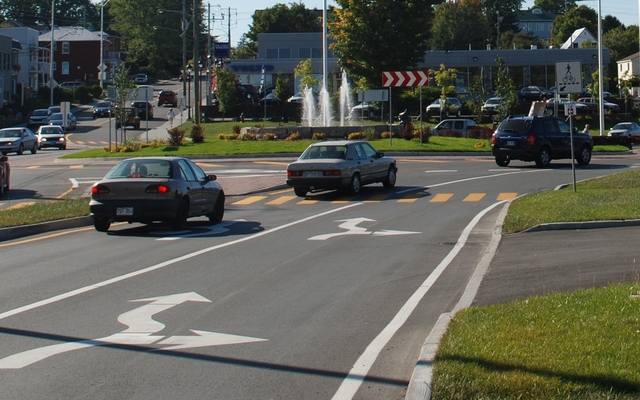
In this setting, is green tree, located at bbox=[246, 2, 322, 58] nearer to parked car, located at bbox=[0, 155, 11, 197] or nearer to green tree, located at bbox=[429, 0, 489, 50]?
green tree, located at bbox=[429, 0, 489, 50]

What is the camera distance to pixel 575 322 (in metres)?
8.16

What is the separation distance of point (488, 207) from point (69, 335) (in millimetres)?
14598

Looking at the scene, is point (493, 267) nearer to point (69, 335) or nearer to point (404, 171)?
point (69, 335)

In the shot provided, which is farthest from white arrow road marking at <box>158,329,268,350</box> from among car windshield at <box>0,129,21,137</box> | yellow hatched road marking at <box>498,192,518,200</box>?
car windshield at <box>0,129,21,137</box>

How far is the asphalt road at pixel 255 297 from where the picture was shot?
24.3 ft

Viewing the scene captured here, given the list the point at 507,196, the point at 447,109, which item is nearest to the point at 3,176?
the point at 507,196

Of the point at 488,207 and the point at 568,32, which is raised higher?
the point at 568,32

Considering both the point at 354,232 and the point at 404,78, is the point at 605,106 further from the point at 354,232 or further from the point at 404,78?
the point at 354,232

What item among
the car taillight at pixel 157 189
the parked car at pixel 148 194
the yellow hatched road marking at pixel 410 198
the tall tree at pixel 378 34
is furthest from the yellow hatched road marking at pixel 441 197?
the tall tree at pixel 378 34

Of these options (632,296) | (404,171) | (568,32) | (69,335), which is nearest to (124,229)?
(69,335)

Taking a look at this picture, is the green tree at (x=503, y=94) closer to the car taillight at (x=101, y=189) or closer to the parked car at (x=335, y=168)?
the parked car at (x=335, y=168)

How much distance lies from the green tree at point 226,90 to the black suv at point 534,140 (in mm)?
46026

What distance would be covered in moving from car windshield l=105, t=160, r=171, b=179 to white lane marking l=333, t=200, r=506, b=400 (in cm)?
656

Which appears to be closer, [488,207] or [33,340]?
[33,340]
